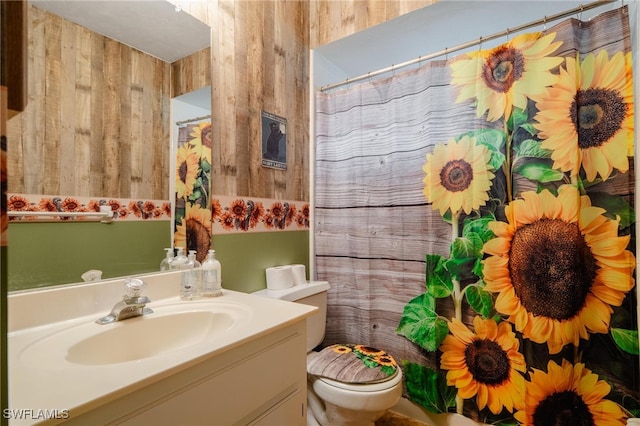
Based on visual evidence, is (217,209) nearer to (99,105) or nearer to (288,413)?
(99,105)

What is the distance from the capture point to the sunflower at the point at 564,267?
1157mm

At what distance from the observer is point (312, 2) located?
1.85m

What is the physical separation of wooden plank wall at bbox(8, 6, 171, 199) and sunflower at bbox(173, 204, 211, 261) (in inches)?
4.8

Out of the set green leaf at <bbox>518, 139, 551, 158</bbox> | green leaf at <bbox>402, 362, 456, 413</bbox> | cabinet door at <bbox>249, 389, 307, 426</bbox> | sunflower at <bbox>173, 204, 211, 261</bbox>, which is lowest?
green leaf at <bbox>402, 362, 456, 413</bbox>

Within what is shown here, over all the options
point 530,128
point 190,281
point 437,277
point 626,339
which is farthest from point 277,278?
point 626,339

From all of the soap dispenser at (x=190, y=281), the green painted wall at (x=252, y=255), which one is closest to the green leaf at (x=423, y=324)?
the green painted wall at (x=252, y=255)

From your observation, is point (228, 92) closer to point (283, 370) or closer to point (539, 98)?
point (283, 370)

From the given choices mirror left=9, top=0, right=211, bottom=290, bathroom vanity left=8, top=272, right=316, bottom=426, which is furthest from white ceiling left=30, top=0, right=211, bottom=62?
bathroom vanity left=8, top=272, right=316, bottom=426

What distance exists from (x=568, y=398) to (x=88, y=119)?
207cm

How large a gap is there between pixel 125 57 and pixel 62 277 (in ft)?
2.53

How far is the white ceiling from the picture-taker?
0.96 metres

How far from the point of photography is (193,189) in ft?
4.10

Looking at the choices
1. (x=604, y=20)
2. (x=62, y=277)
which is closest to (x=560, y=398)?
(x=604, y=20)

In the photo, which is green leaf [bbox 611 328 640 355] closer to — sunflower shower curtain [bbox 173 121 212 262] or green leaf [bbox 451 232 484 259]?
green leaf [bbox 451 232 484 259]
